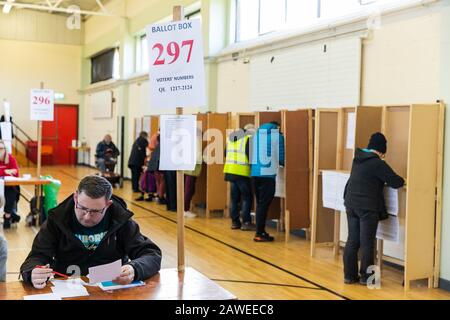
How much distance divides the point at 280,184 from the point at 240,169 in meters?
0.56

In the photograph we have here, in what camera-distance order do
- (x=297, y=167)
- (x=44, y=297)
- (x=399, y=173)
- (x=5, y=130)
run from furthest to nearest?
(x=5, y=130), (x=297, y=167), (x=399, y=173), (x=44, y=297)

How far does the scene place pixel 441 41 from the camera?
15.7ft

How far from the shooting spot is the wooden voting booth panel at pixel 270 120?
686cm

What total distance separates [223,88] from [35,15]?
36.3ft

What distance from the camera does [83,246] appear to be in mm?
2512

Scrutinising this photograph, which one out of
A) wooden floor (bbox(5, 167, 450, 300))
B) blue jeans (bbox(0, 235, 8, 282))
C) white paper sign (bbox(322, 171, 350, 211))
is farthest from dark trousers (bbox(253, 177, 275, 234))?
blue jeans (bbox(0, 235, 8, 282))

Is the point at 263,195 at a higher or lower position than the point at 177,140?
lower

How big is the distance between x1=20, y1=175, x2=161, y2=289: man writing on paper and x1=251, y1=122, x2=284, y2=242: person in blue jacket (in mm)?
3692

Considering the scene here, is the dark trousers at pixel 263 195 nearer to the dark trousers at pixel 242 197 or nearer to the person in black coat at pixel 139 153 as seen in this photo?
the dark trousers at pixel 242 197

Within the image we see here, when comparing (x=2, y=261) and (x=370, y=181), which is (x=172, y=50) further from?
(x=370, y=181)

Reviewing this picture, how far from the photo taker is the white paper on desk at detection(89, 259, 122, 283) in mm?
2080

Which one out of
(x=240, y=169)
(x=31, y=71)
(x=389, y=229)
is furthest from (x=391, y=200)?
(x=31, y=71)

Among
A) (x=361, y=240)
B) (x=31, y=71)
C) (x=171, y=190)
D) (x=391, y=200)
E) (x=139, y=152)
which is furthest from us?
(x=31, y=71)

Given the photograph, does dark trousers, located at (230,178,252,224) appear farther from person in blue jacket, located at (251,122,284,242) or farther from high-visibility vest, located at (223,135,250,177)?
person in blue jacket, located at (251,122,284,242)
